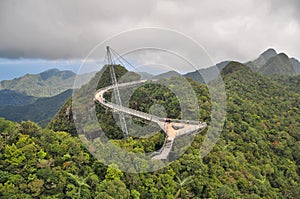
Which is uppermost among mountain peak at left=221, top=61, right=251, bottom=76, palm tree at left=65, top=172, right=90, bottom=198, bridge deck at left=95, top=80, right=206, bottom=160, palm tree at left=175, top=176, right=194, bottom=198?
mountain peak at left=221, top=61, right=251, bottom=76

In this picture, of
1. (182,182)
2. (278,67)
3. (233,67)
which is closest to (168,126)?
(182,182)

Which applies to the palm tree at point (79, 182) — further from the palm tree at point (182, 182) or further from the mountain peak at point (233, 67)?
the mountain peak at point (233, 67)

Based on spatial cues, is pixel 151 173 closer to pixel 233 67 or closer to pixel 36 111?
pixel 233 67

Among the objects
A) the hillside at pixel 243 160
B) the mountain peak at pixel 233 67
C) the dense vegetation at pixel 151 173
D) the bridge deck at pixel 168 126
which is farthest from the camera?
the mountain peak at pixel 233 67

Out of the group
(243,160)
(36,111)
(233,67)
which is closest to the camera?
(243,160)

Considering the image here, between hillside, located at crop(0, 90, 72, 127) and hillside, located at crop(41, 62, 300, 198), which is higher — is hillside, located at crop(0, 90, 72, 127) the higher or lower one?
the lower one

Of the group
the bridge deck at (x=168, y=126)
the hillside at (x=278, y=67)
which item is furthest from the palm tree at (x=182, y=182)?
the hillside at (x=278, y=67)

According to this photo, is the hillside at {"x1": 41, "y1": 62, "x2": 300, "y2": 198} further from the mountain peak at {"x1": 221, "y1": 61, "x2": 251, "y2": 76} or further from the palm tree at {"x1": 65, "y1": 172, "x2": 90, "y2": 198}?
the mountain peak at {"x1": 221, "y1": 61, "x2": 251, "y2": 76}

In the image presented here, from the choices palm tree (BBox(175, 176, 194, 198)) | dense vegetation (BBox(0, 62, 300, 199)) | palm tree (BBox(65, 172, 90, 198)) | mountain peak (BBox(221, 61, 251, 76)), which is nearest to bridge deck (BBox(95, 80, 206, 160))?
dense vegetation (BBox(0, 62, 300, 199))

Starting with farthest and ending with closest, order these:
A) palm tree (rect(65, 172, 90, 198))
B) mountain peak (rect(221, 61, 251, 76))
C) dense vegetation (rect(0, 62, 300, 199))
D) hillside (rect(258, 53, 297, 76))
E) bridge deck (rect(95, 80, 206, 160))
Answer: hillside (rect(258, 53, 297, 76))
mountain peak (rect(221, 61, 251, 76))
bridge deck (rect(95, 80, 206, 160))
palm tree (rect(65, 172, 90, 198))
dense vegetation (rect(0, 62, 300, 199))
